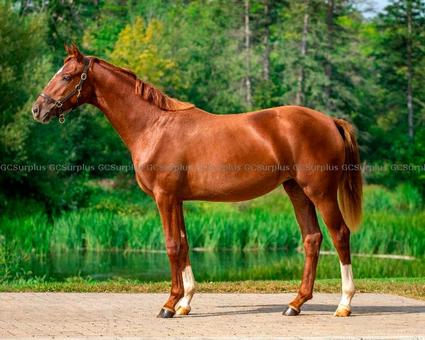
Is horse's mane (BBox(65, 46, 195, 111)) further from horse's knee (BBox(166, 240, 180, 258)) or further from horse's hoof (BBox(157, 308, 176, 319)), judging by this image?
horse's hoof (BBox(157, 308, 176, 319))

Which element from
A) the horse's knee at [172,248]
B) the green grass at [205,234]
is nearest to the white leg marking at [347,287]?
the horse's knee at [172,248]

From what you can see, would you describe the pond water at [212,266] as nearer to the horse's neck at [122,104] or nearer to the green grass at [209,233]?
the green grass at [209,233]

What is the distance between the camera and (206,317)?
8.60m

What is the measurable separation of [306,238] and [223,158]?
Result: 3.77ft

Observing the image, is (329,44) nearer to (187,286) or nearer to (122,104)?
(122,104)

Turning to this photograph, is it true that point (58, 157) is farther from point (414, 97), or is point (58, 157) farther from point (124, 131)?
point (414, 97)

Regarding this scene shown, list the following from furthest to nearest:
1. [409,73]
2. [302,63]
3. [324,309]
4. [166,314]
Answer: [409,73] < [302,63] < [324,309] < [166,314]

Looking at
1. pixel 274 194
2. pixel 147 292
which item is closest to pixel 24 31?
pixel 274 194

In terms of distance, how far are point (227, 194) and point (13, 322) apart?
2274 millimetres

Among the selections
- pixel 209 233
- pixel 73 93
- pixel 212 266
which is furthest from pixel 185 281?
pixel 209 233

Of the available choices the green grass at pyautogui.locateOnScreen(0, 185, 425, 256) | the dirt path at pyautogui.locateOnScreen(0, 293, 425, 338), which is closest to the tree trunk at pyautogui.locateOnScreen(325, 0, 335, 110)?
the green grass at pyautogui.locateOnScreen(0, 185, 425, 256)

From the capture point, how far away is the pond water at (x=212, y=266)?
49.1ft

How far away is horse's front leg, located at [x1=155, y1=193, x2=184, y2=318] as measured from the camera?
8.63 metres

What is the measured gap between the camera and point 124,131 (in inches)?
355
